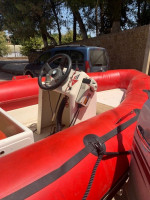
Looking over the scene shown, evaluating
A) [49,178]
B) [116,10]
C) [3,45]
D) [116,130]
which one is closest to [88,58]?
[116,130]

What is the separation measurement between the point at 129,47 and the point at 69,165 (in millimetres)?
8595

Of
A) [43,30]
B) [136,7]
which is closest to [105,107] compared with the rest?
[43,30]

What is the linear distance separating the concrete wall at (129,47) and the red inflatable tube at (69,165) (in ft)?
22.2

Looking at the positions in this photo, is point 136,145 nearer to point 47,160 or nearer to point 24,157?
point 47,160

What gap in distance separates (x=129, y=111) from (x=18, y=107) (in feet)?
7.88

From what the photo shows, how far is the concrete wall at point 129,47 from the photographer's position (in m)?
7.72

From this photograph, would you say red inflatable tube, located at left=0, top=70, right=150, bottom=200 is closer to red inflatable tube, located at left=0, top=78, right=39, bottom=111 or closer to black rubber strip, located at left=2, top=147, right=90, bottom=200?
black rubber strip, located at left=2, top=147, right=90, bottom=200

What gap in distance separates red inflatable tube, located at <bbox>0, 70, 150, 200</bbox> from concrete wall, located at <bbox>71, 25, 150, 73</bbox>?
6.76 meters

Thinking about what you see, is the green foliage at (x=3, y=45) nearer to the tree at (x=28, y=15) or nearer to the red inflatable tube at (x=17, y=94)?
the tree at (x=28, y=15)

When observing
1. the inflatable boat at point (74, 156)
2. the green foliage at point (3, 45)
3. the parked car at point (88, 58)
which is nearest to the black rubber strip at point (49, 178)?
the inflatable boat at point (74, 156)

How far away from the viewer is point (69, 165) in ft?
4.01

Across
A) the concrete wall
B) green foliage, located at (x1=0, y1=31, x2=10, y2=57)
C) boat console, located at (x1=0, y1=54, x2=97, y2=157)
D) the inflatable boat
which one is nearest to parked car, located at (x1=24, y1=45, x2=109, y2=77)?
the concrete wall

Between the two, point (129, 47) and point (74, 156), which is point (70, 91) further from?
point (129, 47)

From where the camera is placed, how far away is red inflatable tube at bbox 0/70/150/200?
104 cm
